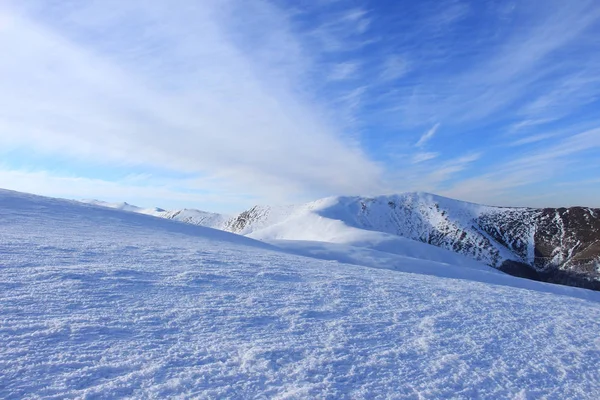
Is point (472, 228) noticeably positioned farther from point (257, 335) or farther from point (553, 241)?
point (257, 335)

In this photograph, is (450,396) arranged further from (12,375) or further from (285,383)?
(12,375)

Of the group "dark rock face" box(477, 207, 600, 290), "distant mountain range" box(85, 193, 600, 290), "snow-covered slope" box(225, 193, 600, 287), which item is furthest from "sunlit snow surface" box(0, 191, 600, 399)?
"dark rock face" box(477, 207, 600, 290)

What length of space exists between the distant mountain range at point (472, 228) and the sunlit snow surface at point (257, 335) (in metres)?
61.5

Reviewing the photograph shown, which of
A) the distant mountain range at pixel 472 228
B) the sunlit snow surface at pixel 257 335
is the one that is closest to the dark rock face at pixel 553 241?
the distant mountain range at pixel 472 228

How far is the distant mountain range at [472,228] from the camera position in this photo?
100 metres

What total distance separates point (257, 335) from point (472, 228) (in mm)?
141241

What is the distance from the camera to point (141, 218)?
2073 cm

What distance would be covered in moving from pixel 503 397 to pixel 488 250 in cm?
13050

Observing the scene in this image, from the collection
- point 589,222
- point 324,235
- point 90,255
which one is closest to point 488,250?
point 589,222

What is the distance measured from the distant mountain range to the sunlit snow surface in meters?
61.5

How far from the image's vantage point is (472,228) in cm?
13262

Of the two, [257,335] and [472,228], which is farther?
[472,228]

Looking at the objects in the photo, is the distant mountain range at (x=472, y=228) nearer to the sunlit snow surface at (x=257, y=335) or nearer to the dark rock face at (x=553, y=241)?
the dark rock face at (x=553, y=241)

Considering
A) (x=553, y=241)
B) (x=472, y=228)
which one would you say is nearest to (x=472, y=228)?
(x=472, y=228)
